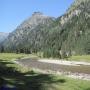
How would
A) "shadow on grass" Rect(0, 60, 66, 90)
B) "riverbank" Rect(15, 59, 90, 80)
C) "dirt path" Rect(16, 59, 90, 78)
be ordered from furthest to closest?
"dirt path" Rect(16, 59, 90, 78) → "riverbank" Rect(15, 59, 90, 80) → "shadow on grass" Rect(0, 60, 66, 90)

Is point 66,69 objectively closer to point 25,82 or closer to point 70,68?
point 70,68

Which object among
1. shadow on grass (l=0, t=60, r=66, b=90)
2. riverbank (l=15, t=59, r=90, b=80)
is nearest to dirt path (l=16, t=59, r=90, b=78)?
riverbank (l=15, t=59, r=90, b=80)

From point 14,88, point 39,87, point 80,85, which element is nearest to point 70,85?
point 80,85

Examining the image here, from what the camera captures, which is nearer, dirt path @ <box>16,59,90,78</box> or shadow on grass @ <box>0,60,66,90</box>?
shadow on grass @ <box>0,60,66,90</box>

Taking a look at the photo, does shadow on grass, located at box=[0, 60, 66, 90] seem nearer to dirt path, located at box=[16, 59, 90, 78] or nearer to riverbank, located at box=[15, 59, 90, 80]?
riverbank, located at box=[15, 59, 90, 80]

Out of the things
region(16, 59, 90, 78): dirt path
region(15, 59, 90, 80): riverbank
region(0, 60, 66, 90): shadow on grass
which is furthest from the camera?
region(16, 59, 90, 78): dirt path

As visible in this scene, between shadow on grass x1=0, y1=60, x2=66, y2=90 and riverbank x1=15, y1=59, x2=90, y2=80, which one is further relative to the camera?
riverbank x1=15, y1=59, x2=90, y2=80

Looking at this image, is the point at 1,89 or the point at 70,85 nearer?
the point at 1,89

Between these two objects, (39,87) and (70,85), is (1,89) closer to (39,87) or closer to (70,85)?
(39,87)

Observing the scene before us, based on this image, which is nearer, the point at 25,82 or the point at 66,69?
the point at 25,82

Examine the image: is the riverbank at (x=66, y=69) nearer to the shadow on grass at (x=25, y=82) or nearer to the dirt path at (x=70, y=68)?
the dirt path at (x=70, y=68)

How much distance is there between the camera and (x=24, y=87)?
46.6 meters

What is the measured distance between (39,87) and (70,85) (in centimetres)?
582

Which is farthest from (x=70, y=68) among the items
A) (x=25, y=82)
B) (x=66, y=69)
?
(x=25, y=82)
